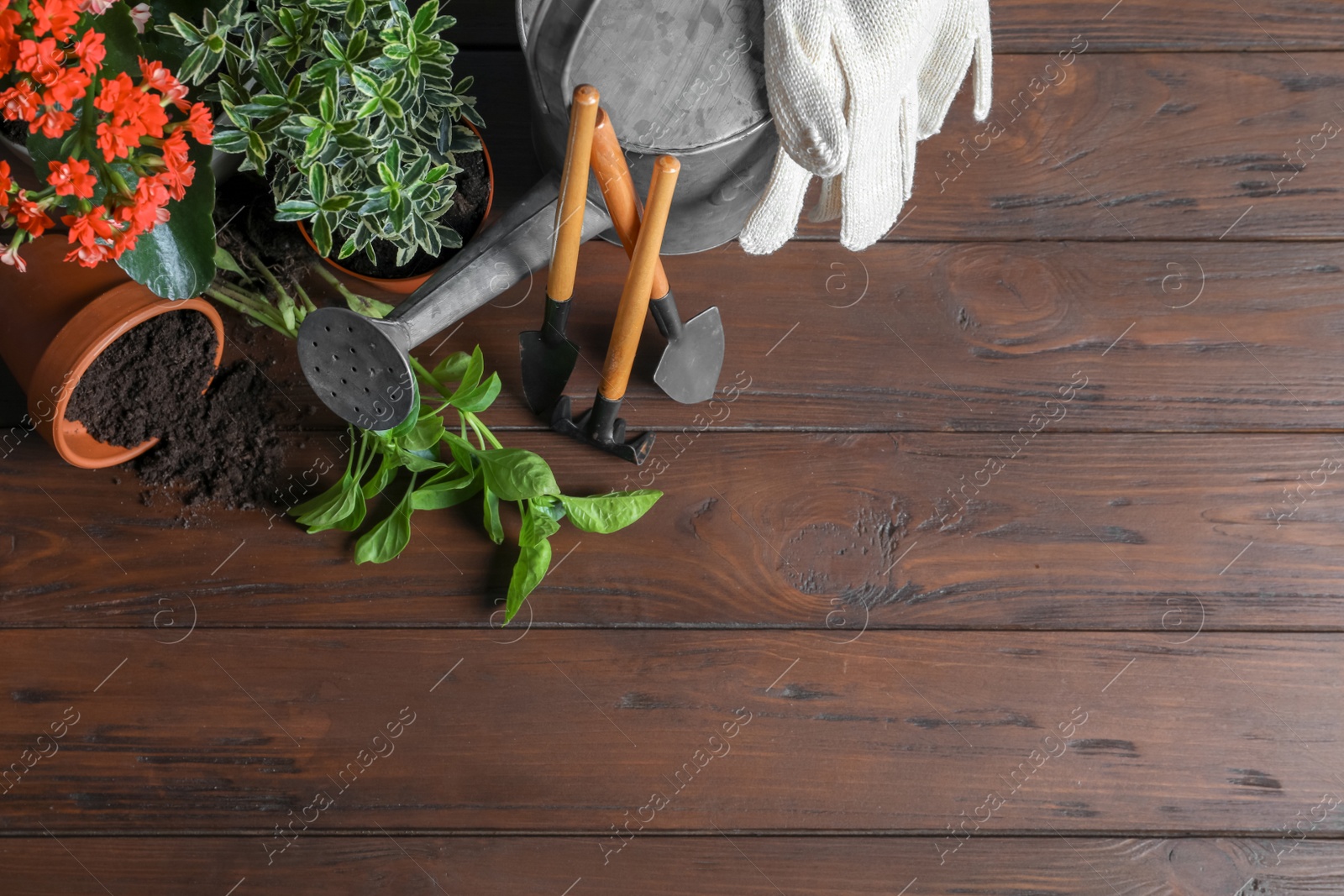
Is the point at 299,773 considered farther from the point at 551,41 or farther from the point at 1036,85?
the point at 1036,85

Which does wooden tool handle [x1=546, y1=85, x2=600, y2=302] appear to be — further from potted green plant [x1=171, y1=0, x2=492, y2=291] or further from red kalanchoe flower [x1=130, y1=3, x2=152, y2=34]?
red kalanchoe flower [x1=130, y1=3, x2=152, y2=34]

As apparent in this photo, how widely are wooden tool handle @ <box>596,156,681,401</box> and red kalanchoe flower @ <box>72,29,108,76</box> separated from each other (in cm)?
33

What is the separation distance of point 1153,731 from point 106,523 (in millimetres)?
988

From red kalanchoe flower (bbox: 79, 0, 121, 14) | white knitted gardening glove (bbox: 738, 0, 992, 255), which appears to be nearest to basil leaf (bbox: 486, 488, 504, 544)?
white knitted gardening glove (bbox: 738, 0, 992, 255)

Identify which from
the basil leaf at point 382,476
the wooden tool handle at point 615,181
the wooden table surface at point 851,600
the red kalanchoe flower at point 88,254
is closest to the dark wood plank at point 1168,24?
the wooden table surface at point 851,600

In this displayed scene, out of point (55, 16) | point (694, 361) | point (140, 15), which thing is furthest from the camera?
point (694, 361)

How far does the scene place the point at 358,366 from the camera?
0.65m

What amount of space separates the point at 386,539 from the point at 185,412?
0.21 metres

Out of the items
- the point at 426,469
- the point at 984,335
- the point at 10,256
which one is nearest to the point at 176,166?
the point at 10,256

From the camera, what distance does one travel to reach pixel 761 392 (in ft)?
2.84

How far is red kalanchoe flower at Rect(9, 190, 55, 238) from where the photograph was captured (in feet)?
1.78

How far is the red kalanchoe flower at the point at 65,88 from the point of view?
50 centimetres

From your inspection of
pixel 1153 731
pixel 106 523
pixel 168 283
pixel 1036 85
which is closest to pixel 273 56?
pixel 168 283

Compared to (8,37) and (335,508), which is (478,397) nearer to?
(335,508)
